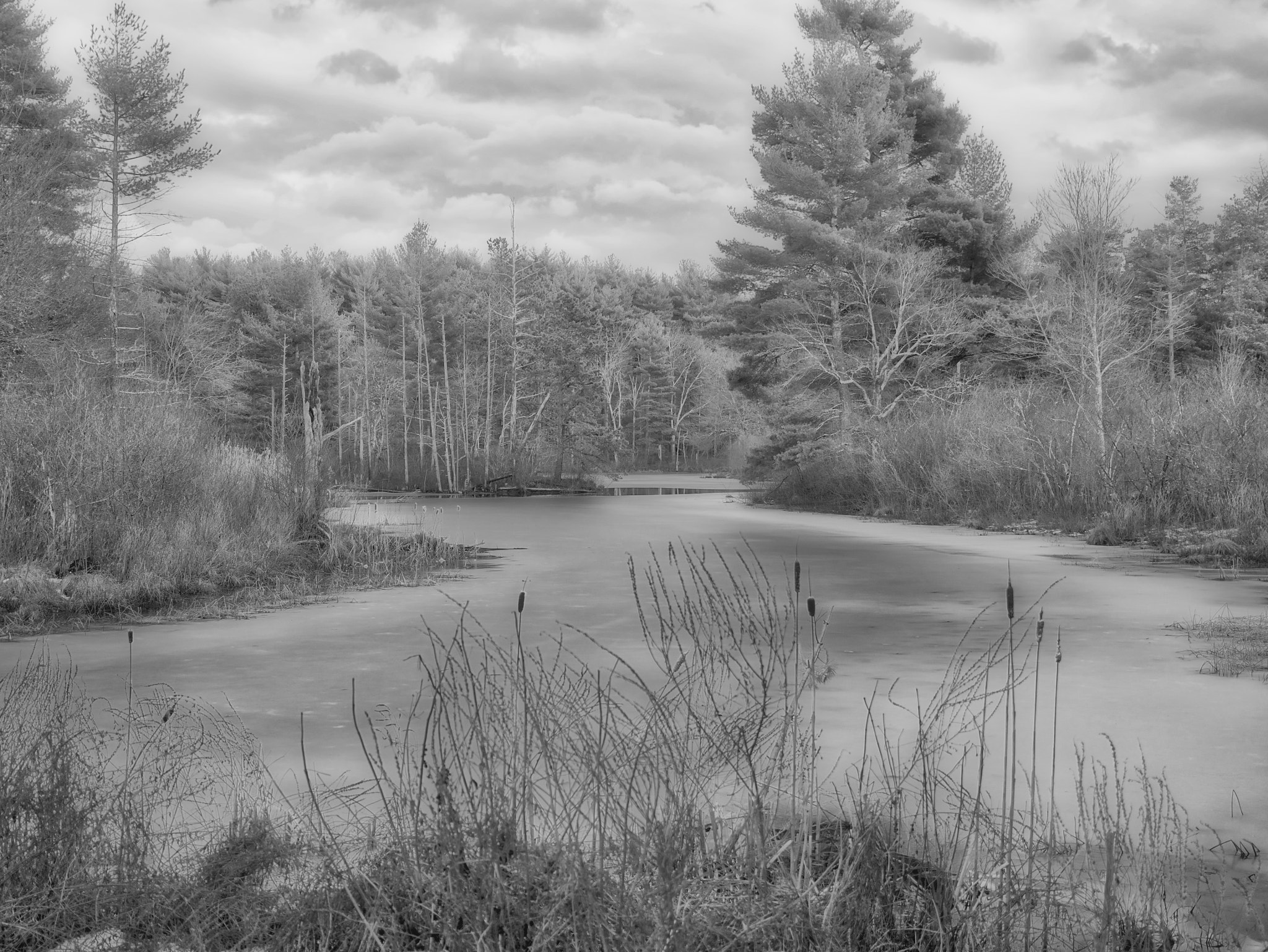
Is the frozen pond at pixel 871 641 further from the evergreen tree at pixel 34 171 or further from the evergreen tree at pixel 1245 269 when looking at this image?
the evergreen tree at pixel 1245 269

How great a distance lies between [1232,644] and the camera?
7.75 m

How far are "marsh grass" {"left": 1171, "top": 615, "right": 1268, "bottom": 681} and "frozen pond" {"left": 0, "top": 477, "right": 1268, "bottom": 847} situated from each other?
19 centimetres

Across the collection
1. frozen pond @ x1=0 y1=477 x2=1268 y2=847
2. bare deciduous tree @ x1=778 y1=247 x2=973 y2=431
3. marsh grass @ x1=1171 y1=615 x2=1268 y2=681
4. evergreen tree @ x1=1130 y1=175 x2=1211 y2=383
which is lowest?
frozen pond @ x1=0 y1=477 x2=1268 y2=847

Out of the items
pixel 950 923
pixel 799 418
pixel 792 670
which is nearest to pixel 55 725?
pixel 950 923

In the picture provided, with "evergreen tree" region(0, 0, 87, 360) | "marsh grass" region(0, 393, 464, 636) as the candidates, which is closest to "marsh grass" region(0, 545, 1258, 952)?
"marsh grass" region(0, 393, 464, 636)

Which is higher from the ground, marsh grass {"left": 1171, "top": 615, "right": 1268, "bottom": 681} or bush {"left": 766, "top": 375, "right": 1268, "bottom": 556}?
bush {"left": 766, "top": 375, "right": 1268, "bottom": 556}

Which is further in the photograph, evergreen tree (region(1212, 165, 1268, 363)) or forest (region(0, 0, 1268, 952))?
evergreen tree (region(1212, 165, 1268, 363))

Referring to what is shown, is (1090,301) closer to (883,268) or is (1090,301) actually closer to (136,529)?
(883,268)

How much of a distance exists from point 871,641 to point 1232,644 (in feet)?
8.02

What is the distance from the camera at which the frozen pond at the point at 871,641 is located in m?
5.41

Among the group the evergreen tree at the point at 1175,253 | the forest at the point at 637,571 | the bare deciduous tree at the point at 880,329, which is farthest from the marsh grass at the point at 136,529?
the evergreen tree at the point at 1175,253

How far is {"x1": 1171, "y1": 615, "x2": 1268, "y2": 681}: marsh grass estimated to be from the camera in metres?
7.05

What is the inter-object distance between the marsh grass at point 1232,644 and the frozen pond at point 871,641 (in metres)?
0.19

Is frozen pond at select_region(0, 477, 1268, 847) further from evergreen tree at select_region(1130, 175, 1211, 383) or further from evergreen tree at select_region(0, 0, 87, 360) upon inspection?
evergreen tree at select_region(1130, 175, 1211, 383)
